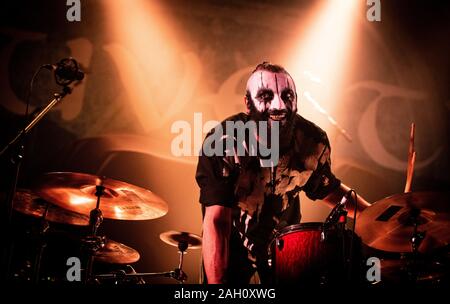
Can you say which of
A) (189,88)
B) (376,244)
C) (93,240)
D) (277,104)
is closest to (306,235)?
(277,104)

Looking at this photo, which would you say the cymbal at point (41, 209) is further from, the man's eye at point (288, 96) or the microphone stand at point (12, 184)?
the man's eye at point (288, 96)

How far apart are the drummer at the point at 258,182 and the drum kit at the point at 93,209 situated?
40.4 inches

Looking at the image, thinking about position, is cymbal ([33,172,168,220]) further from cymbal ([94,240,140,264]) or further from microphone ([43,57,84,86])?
microphone ([43,57,84,86])

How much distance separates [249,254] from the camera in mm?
2691

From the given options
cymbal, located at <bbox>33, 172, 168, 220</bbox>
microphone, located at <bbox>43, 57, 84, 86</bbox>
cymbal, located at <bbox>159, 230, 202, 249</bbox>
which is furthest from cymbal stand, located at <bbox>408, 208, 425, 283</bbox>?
microphone, located at <bbox>43, 57, 84, 86</bbox>

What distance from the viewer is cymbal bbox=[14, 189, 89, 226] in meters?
3.72

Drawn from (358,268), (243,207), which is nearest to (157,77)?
(243,207)

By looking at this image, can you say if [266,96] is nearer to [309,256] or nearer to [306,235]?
[306,235]

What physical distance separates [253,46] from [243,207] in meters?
2.40

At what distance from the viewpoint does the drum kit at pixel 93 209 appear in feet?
11.3

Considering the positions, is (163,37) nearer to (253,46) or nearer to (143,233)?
(253,46)

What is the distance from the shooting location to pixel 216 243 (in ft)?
7.73

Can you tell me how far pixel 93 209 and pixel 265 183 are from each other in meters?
1.60

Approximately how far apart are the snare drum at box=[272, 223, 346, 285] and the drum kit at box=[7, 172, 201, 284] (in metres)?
1.35
